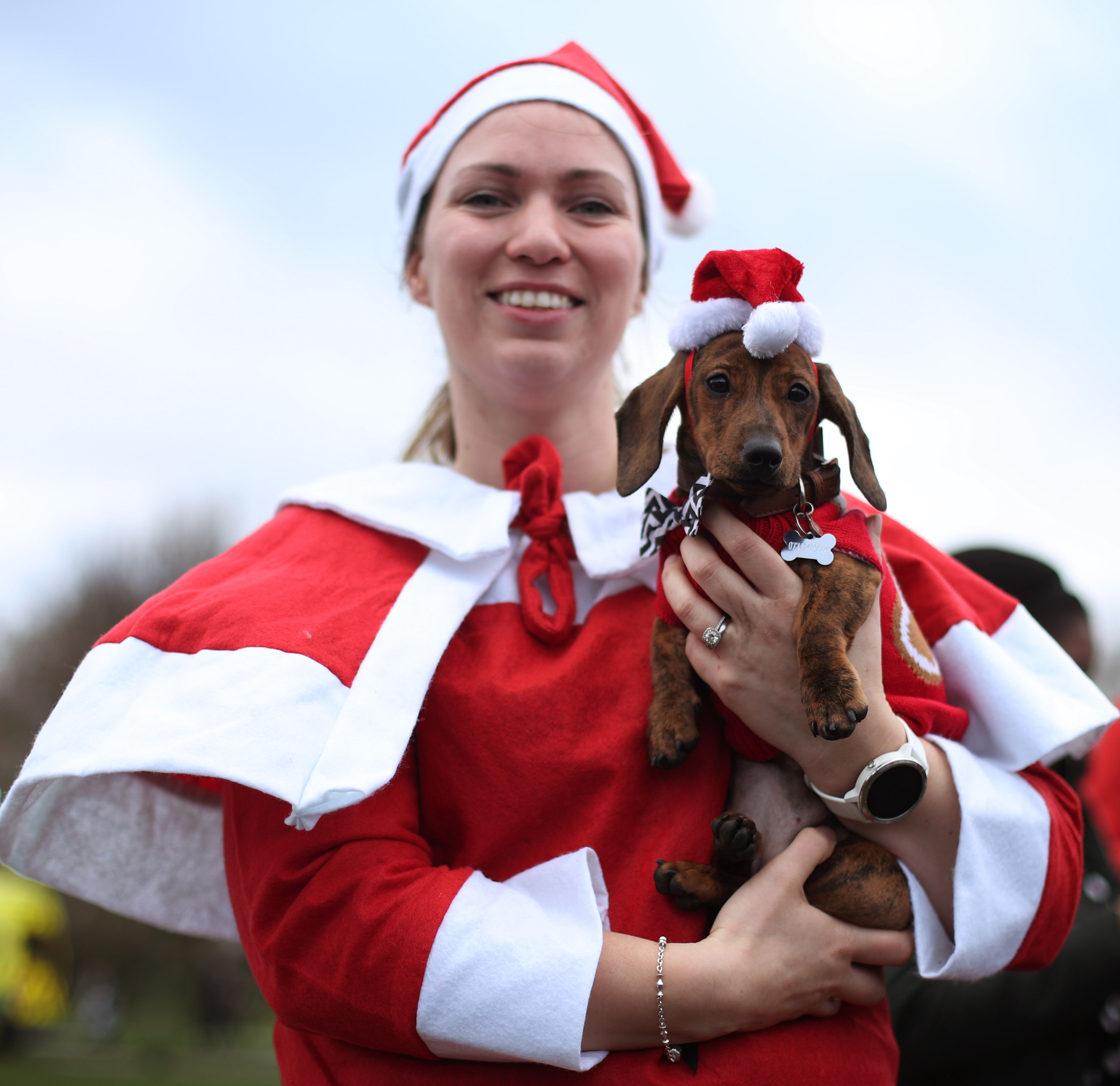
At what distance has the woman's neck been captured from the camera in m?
2.41

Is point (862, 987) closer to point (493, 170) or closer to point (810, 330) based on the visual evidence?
point (810, 330)

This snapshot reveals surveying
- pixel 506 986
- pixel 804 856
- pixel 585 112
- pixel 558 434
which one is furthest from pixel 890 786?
pixel 585 112

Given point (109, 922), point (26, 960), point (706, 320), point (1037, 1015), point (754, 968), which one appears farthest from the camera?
point (109, 922)

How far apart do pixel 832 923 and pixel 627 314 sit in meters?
1.46

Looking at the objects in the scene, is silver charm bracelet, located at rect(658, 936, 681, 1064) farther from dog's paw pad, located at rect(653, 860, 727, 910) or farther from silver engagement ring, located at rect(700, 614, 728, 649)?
silver engagement ring, located at rect(700, 614, 728, 649)

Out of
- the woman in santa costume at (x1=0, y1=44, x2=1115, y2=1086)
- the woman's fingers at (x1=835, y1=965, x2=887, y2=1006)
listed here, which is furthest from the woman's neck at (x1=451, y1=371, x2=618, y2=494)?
the woman's fingers at (x1=835, y1=965, x2=887, y2=1006)

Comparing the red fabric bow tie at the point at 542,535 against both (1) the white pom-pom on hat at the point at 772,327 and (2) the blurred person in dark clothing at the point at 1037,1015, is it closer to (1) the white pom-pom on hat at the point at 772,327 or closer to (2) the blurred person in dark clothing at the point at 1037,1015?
(1) the white pom-pom on hat at the point at 772,327

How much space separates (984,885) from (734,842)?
20.0 inches

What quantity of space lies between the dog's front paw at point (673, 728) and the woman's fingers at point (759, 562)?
9.0 inches

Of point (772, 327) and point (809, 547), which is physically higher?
point (772, 327)

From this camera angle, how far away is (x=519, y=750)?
1807mm

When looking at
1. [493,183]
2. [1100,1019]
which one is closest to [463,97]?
[493,183]

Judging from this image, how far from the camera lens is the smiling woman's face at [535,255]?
7.21 ft

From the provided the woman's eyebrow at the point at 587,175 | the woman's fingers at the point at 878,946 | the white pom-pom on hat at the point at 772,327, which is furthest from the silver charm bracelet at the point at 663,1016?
the woman's eyebrow at the point at 587,175
